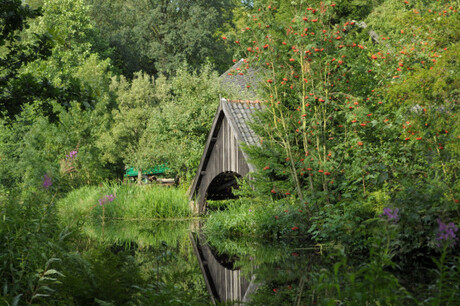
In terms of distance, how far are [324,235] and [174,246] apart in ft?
10.6

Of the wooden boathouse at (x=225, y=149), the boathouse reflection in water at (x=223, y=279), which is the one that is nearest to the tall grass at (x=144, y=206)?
the wooden boathouse at (x=225, y=149)

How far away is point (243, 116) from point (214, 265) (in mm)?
7695

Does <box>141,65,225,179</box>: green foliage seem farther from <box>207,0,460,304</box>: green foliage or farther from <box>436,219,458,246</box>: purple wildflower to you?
<box>436,219,458,246</box>: purple wildflower

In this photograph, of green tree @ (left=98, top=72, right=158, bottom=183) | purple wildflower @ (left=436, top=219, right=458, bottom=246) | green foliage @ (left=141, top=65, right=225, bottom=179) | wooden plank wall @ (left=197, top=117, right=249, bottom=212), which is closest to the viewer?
purple wildflower @ (left=436, top=219, right=458, bottom=246)

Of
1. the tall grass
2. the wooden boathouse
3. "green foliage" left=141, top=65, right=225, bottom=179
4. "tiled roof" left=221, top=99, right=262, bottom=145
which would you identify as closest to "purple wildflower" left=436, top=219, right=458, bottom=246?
the wooden boathouse

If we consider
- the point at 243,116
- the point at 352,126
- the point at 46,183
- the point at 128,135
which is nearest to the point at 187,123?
the point at 243,116

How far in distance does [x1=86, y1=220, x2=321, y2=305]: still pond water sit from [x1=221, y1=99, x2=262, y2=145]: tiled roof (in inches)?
123

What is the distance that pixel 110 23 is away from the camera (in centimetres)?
5550

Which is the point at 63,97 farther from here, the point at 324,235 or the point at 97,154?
the point at 97,154

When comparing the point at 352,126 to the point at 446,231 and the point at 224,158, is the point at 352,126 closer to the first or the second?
the point at 224,158

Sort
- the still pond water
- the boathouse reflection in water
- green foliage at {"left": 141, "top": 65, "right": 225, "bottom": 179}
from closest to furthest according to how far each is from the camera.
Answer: the still pond water, the boathouse reflection in water, green foliage at {"left": 141, "top": 65, "right": 225, "bottom": 179}

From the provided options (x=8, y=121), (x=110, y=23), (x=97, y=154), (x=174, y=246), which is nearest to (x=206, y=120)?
(x=97, y=154)

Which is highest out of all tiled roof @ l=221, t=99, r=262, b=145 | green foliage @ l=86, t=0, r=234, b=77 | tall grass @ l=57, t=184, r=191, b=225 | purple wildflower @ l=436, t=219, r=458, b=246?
green foliage @ l=86, t=0, r=234, b=77

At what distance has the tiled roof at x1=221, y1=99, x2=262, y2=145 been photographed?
15791 millimetres
